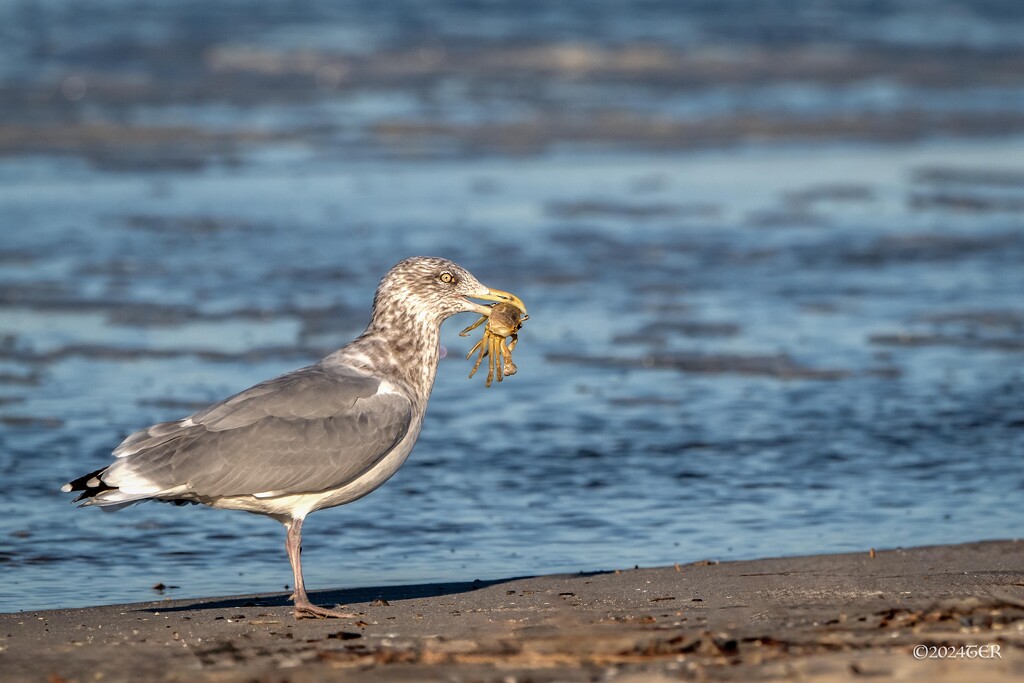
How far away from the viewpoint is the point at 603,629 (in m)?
5.32

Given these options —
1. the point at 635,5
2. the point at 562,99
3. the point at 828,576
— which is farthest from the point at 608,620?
the point at 635,5

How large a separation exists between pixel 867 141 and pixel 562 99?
5455mm

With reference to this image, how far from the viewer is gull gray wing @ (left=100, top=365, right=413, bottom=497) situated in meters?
5.86

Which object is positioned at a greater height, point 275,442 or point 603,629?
point 275,442

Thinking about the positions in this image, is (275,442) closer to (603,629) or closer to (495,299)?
(495,299)

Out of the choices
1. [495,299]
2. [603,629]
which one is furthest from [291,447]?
[603,629]

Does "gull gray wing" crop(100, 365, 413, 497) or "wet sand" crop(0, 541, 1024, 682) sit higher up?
"gull gray wing" crop(100, 365, 413, 497)

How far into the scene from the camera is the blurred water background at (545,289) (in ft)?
24.5

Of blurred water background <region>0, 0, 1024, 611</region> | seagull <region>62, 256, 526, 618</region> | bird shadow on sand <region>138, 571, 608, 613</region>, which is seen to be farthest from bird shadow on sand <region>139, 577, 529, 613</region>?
seagull <region>62, 256, 526, 618</region>

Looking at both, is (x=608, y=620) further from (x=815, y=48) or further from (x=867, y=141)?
(x=815, y=48)

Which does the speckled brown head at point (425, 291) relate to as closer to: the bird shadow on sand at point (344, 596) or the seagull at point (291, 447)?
the seagull at point (291, 447)

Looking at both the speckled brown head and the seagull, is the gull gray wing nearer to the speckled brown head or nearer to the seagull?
the seagull

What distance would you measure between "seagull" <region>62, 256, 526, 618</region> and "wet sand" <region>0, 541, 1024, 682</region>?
0.45m

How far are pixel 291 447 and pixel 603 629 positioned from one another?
147cm
